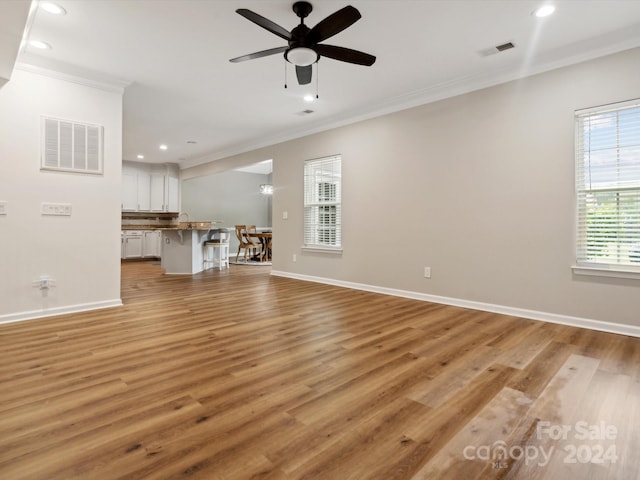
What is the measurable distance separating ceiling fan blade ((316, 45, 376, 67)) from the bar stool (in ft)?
17.2

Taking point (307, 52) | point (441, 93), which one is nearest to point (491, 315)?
point (441, 93)

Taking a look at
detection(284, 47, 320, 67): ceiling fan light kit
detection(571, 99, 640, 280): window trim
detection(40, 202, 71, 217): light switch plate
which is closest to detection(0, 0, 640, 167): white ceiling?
detection(284, 47, 320, 67): ceiling fan light kit

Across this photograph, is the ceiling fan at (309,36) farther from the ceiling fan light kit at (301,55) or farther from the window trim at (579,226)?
the window trim at (579,226)

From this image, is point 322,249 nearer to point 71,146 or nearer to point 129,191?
point 71,146

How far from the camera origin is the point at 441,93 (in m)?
4.11

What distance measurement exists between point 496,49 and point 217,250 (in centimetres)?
644

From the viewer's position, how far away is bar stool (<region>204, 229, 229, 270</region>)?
7.26 metres

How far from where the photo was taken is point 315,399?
1.78 m

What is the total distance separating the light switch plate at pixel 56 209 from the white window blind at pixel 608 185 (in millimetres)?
5099

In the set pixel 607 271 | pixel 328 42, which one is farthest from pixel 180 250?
pixel 607 271

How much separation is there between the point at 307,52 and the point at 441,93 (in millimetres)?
2206

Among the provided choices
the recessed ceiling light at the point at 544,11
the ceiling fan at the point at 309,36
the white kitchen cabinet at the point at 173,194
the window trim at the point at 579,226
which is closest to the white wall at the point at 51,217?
the ceiling fan at the point at 309,36

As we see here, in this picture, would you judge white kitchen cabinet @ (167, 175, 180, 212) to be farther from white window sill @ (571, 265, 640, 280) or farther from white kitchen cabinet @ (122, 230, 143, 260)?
white window sill @ (571, 265, 640, 280)

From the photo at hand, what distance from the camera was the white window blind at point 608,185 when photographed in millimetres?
2928
